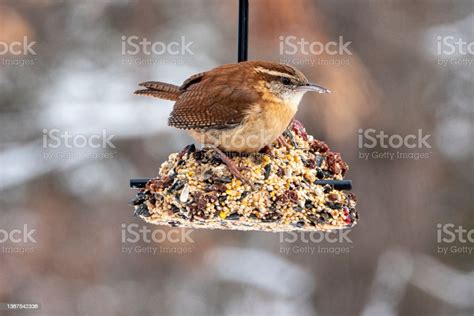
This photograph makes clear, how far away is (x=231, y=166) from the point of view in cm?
350

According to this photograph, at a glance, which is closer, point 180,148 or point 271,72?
point 271,72

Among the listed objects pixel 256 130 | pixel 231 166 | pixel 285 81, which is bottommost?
pixel 231 166

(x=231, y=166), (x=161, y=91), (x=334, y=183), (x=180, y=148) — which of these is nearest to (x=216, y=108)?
(x=231, y=166)

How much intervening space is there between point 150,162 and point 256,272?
3.89 feet

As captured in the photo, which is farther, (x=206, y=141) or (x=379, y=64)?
(x=379, y=64)

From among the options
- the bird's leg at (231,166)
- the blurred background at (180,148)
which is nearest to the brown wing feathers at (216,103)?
the bird's leg at (231,166)

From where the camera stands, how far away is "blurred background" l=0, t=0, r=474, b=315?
591cm

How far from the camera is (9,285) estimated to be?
5996mm

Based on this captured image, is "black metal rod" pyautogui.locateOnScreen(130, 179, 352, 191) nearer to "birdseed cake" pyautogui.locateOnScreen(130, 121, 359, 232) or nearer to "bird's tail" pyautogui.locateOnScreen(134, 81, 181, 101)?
"birdseed cake" pyautogui.locateOnScreen(130, 121, 359, 232)

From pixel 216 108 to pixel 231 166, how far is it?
262 millimetres

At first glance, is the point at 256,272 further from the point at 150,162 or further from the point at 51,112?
the point at 51,112

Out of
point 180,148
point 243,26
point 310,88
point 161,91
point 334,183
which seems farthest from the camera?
point 180,148

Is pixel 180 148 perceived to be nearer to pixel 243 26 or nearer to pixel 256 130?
pixel 256 130

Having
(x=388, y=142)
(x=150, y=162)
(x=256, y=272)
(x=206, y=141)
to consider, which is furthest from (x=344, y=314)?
(x=206, y=141)
